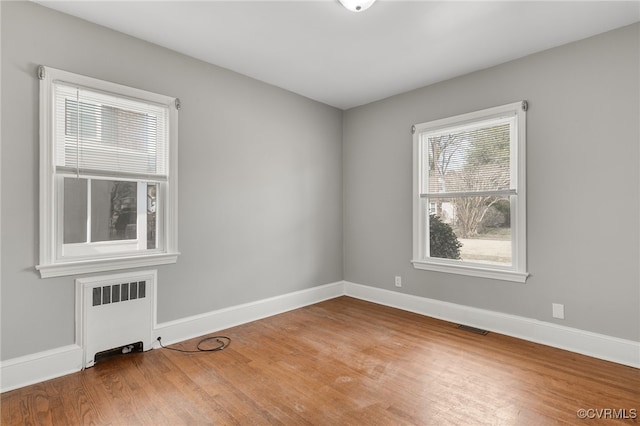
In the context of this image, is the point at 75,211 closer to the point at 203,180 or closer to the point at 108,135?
the point at 108,135

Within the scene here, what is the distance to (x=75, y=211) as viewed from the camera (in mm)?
2582

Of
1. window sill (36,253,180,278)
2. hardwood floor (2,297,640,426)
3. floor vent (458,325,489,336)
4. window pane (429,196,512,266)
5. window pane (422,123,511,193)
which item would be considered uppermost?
window pane (422,123,511,193)

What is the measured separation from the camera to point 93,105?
2641 mm

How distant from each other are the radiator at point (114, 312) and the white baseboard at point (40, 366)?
0.07m

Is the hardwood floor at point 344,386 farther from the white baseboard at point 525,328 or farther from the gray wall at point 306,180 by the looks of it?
the gray wall at point 306,180

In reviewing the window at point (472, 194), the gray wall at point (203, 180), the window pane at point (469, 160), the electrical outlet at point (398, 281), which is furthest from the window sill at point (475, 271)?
the gray wall at point (203, 180)

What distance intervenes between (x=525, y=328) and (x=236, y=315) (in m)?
2.92

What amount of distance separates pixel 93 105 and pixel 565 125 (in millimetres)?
4079

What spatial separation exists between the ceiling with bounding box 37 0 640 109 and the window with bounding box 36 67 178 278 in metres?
0.59

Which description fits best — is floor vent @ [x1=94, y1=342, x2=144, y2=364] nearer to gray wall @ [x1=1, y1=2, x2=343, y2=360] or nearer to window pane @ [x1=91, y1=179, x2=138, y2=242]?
gray wall @ [x1=1, y1=2, x2=343, y2=360]

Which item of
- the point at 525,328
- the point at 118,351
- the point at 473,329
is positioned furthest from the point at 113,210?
the point at 525,328

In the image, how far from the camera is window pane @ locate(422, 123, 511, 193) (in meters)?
3.33

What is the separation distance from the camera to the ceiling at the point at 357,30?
2412 mm

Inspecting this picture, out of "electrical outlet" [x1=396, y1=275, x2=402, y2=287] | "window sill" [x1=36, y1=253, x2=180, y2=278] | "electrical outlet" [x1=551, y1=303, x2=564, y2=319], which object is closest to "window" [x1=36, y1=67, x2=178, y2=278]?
"window sill" [x1=36, y1=253, x2=180, y2=278]
